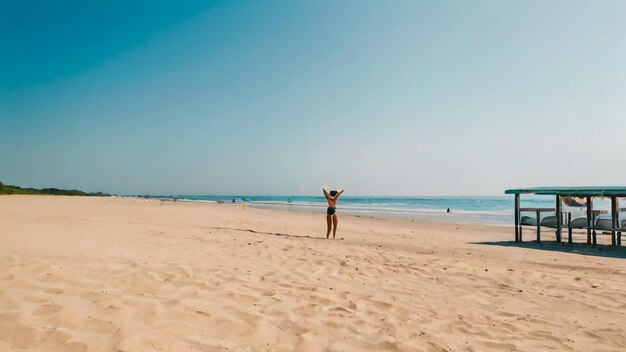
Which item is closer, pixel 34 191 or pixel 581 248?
pixel 581 248

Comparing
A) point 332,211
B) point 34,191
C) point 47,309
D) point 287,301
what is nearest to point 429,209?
point 332,211

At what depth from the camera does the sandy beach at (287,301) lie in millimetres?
3639

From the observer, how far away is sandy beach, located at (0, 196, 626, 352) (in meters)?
3.64

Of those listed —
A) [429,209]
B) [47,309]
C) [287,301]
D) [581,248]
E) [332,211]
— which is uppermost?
[332,211]

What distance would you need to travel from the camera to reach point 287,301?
4.91 metres

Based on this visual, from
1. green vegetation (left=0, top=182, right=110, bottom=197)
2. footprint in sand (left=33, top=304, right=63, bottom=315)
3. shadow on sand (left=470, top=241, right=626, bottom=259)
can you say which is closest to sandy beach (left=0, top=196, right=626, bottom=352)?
footprint in sand (left=33, top=304, right=63, bottom=315)

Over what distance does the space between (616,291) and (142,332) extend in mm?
7368

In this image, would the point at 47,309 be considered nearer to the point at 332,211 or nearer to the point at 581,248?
the point at 332,211

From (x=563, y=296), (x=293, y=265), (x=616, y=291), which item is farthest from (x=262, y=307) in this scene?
(x=616, y=291)

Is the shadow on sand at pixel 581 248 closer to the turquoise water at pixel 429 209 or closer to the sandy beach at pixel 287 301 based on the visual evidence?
the sandy beach at pixel 287 301

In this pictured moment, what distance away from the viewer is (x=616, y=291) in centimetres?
619

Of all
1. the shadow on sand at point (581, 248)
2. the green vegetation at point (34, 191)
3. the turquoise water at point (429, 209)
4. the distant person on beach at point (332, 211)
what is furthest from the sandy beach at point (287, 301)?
the green vegetation at point (34, 191)

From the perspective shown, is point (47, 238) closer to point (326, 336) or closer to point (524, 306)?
point (326, 336)

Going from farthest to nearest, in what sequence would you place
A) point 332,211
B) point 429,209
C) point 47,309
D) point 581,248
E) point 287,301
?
point 429,209, point 332,211, point 581,248, point 287,301, point 47,309
